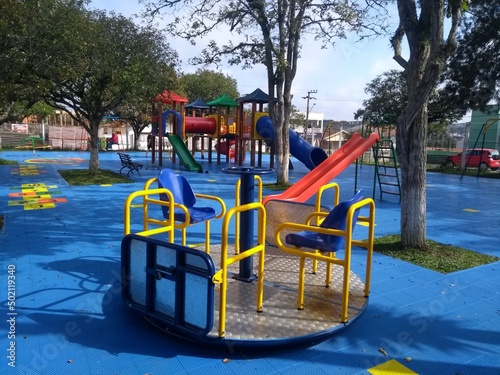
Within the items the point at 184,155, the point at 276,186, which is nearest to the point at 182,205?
the point at 276,186

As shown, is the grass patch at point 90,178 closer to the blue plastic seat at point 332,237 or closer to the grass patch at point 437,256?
the grass patch at point 437,256

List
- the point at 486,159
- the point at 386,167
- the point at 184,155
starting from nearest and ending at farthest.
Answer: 1. the point at 386,167
2. the point at 184,155
3. the point at 486,159

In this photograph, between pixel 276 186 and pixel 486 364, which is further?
pixel 276 186

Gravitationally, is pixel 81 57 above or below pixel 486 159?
above

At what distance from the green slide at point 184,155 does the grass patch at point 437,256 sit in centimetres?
1155

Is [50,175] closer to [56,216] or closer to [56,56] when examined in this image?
[56,216]

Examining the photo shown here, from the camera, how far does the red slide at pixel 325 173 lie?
6105mm

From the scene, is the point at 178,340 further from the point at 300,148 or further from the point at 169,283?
the point at 300,148

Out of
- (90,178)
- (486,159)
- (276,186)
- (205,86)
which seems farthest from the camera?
(205,86)

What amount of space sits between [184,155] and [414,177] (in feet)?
42.5

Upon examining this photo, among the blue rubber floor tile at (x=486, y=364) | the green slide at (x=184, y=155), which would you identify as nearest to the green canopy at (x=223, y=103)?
the green slide at (x=184, y=155)

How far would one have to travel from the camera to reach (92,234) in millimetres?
6137

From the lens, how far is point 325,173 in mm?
6871

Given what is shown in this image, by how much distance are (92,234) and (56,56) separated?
295 centimetres
